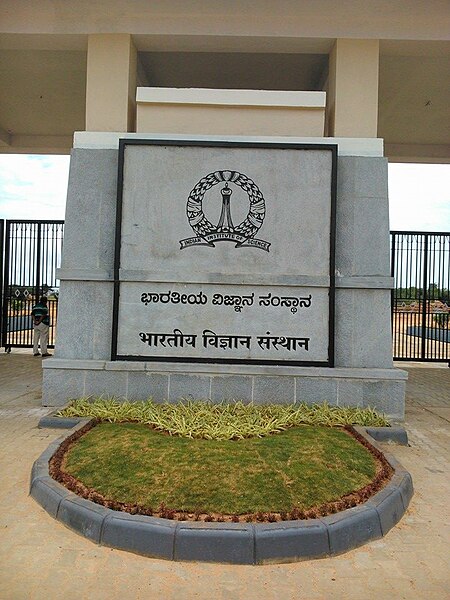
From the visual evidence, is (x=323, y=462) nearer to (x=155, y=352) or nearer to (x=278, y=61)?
(x=155, y=352)

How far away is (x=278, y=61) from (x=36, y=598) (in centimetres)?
873

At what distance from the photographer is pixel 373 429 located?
6.10 m

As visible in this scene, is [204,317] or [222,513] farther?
[204,317]

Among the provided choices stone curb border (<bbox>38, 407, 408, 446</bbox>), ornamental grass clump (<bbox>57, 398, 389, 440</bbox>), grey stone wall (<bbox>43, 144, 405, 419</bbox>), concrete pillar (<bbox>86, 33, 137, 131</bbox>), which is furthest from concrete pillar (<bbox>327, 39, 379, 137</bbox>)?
stone curb border (<bbox>38, 407, 408, 446</bbox>)

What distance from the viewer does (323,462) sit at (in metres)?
4.59

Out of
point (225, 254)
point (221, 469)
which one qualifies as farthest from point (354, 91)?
point (221, 469)

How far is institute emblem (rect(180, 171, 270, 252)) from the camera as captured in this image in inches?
274

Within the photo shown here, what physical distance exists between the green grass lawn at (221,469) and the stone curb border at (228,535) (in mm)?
208

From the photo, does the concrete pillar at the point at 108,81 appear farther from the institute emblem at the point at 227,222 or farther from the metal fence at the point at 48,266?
the metal fence at the point at 48,266

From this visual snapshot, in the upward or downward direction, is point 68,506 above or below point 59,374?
below

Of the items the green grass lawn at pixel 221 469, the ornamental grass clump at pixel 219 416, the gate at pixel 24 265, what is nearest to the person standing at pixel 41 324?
the gate at pixel 24 265

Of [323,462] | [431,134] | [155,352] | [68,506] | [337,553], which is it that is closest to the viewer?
[337,553]

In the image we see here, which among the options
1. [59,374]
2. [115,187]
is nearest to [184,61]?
[115,187]

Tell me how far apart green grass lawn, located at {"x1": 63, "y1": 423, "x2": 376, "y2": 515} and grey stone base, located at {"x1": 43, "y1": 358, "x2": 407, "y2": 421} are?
1387 mm
